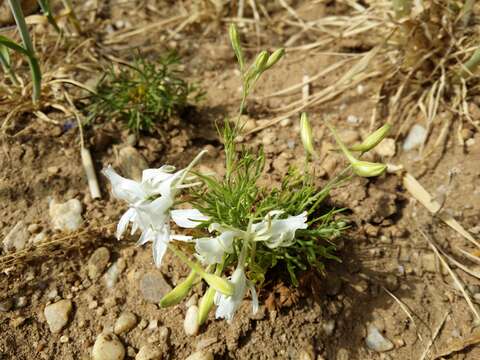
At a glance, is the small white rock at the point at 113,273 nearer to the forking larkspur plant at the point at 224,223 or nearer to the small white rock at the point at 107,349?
the small white rock at the point at 107,349

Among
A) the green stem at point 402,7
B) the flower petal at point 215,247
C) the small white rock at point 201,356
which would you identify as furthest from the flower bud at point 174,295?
the green stem at point 402,7

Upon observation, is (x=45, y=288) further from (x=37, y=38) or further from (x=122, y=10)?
(x=122, y=10)

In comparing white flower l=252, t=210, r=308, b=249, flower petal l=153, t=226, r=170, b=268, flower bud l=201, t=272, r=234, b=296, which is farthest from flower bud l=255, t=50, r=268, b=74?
flower bud l=201, t=272, r=234, b=296

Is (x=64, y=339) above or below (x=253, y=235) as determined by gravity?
below

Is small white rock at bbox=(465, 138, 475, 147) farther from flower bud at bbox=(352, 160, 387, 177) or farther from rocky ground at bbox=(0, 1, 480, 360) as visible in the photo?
flower bud at bbox=(352, 160, 387, 177)

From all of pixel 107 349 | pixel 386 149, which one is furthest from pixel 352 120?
pixel 107 349

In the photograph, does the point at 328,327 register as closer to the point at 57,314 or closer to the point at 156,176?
the point at 156,176
